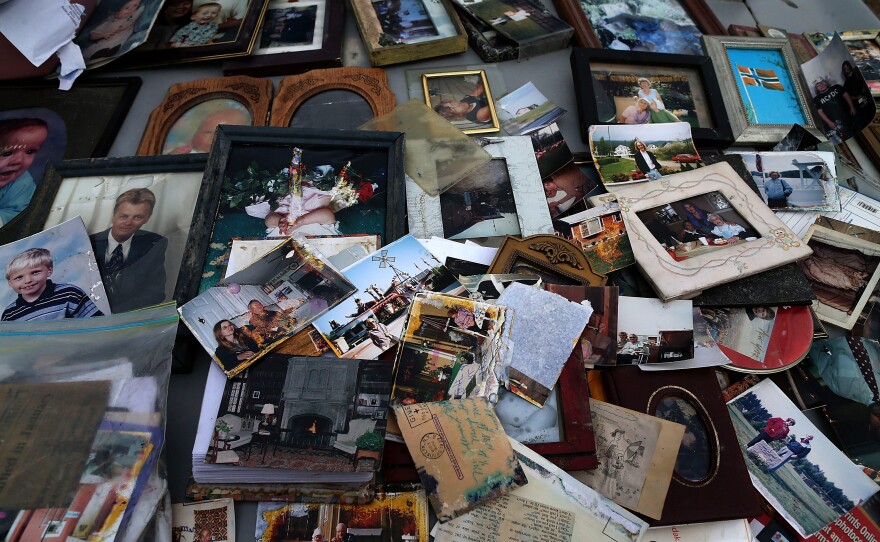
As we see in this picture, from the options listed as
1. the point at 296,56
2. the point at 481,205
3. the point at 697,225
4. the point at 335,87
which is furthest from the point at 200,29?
the point at 697,225

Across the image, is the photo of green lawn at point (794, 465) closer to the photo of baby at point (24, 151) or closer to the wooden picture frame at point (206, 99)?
the wooden picture frame at point (206, 99)

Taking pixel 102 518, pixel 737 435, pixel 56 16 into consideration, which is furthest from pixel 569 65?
pixel 102 518

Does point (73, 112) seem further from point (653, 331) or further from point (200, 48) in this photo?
point (653, 331)

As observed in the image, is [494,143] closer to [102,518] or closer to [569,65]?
[569,65]

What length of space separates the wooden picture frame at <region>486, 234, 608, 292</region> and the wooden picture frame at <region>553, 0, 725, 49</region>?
3.73ft

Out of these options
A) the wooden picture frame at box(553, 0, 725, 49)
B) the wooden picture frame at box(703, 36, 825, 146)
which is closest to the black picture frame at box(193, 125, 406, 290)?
the wooden picture frame at box(553, 0, 725, 49)

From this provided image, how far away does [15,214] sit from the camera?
5.80 feet

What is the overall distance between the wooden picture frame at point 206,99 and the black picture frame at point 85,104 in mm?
129

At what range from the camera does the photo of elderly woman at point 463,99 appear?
2.07m

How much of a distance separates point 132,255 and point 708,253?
1781 millimetres

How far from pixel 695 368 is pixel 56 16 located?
2.55m

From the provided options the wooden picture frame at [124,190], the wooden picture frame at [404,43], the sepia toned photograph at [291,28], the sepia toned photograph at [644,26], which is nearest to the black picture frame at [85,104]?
the wooden picture frame at [124,190]

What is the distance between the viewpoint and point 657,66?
227cm

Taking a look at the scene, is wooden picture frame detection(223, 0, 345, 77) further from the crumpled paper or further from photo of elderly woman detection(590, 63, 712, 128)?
photo of elderly woman detection(590, 63, 712, 128)
